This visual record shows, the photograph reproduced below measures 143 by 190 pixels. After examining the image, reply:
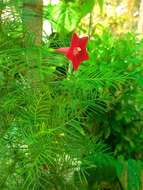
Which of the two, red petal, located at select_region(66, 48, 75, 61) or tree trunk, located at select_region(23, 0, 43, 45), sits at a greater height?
tree trunk, located at select_region(23, 0, 43, 45)

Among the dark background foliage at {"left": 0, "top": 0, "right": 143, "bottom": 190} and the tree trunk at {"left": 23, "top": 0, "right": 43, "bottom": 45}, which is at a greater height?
the tree trunk at {"left": 23, "top": 0, "right": 43, "bottom": 45}

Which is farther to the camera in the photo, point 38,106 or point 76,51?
point 76,51

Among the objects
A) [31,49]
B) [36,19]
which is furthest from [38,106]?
[36,19]

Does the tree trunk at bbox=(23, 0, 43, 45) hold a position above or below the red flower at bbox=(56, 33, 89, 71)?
above

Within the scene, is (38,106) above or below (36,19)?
below

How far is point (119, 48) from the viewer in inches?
54.3

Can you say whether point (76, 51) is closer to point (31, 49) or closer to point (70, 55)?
point (70, 55)

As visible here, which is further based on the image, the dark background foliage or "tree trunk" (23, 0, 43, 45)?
"tree trunk" (23, 0, 43, 45)

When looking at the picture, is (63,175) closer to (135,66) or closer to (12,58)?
(12,58)

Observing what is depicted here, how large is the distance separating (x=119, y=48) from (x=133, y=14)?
1.54 meters

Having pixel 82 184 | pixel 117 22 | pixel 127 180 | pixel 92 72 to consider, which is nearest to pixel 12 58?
pixel 92 72

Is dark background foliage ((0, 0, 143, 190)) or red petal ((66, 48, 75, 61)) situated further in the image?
red petal ((66, 48, 75, 61))

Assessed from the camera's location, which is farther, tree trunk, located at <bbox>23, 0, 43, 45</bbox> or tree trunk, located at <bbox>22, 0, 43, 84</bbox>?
tree trunk, located at <bbox>23, 0, 43, 45</bbox>

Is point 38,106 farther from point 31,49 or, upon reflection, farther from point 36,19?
point 36,19
